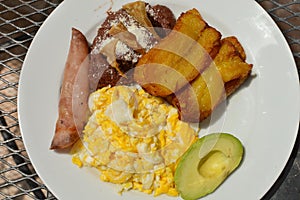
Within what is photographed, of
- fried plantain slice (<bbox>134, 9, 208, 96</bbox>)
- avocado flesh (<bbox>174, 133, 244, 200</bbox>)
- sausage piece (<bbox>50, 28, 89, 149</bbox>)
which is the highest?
fried plantain slice (<bbox>134, 9, 208, 96</bbox>)

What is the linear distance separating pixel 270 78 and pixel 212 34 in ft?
0.77

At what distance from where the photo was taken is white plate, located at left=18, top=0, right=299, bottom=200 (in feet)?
5.22

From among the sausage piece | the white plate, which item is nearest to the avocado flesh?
the white plate

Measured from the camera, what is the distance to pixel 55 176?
1608 millimetres

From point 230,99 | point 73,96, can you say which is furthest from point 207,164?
point 73,96

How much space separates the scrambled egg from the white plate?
0.04m

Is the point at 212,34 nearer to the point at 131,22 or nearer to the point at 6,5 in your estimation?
the point at 131,22

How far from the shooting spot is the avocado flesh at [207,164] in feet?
5.06

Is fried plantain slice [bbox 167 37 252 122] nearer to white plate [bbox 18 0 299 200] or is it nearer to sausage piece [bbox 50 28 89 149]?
white plate [bbox 18 0 299 200]

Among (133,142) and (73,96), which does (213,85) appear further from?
(73,96)

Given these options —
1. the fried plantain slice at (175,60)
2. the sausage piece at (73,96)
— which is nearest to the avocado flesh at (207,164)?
the fried plantain slice at (175,60)

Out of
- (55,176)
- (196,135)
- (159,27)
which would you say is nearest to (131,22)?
(159,27)

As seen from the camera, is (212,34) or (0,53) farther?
(0,53)

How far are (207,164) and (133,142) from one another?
0.24 meters
